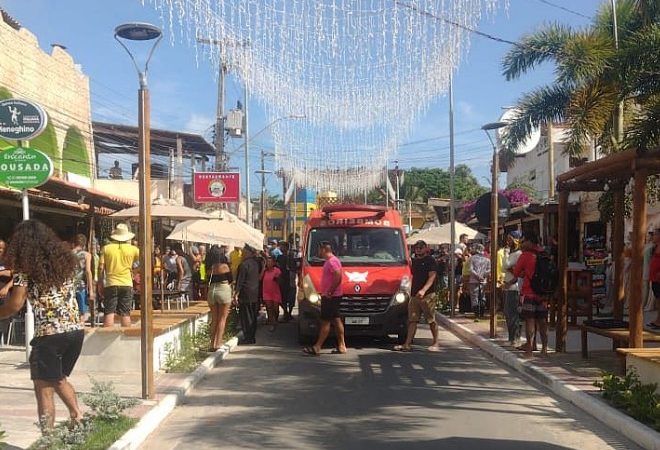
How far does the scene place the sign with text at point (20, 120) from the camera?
941cm

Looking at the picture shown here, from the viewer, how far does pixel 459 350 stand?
40.7 ft

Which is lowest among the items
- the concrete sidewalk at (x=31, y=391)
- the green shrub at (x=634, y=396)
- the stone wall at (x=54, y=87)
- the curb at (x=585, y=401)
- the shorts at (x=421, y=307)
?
the curb at (x=585, y=401)

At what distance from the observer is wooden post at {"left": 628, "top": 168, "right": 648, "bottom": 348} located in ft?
27.8

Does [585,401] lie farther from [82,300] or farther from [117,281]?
[82,300]

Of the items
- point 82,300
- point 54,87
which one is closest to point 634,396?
point 82,300

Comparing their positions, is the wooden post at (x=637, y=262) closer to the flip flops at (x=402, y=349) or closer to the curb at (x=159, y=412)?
the flip flops at (x=402, y=349)

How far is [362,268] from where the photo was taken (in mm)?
12758

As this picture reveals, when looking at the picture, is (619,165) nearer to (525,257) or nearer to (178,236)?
(525,257)

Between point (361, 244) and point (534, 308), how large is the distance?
394cm

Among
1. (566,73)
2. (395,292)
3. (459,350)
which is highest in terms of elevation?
(566,73)

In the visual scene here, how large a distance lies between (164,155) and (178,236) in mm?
24700

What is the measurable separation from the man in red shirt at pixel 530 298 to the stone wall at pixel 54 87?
13.0m

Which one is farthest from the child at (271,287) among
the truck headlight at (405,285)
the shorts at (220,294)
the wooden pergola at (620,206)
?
the wooden pergola at (620,206)

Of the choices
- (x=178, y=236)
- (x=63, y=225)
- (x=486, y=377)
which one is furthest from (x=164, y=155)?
(x=486, y=377)
